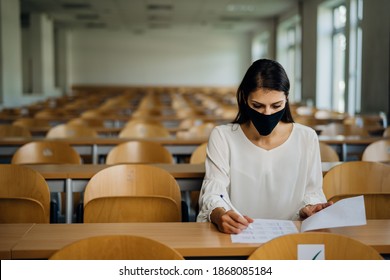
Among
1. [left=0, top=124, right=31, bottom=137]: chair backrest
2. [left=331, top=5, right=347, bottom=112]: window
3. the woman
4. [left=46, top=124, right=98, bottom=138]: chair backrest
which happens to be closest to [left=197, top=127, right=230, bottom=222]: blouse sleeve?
the woman

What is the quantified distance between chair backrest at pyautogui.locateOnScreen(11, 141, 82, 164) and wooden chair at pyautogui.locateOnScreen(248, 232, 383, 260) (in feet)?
8.46

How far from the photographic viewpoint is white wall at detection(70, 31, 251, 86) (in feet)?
77.8

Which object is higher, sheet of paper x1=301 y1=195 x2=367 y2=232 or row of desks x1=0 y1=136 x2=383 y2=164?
sheet of paper x1=301 y1=195 x2=367 y2=232

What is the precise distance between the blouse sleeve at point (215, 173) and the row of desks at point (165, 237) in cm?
16

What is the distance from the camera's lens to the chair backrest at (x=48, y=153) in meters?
3.89

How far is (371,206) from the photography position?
264cm

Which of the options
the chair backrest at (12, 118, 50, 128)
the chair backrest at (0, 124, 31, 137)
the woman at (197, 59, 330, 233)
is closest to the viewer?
the woman at (197, 59, 330, 233)

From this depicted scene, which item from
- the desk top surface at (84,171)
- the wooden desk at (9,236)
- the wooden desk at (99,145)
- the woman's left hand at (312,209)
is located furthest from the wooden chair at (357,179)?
the wooden desk at (99,145)

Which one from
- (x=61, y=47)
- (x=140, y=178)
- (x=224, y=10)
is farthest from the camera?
(x=61, y=47)

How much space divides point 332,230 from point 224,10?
14.8m

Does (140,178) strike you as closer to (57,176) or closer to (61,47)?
(57,176)

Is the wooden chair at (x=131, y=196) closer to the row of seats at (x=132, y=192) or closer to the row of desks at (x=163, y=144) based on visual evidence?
the row of seats at (x=132, y=192)

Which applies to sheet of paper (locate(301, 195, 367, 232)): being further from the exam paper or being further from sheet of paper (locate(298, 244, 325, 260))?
sheet of paper (locate(298, 244, 325, 260))
